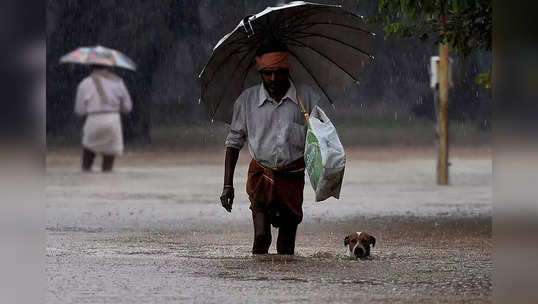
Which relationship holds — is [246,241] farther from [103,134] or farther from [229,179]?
[103,134]

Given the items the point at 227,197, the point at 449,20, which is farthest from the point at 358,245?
the point at 449,20

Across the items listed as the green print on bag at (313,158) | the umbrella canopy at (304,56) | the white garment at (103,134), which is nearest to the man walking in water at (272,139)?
the green print on bag at (313,158)

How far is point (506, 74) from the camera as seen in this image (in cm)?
796

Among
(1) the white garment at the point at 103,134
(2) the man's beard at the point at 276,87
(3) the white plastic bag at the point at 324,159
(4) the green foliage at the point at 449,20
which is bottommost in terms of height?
(1) the white garment at the point at 103,134

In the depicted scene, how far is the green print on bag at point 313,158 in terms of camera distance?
10.9 m

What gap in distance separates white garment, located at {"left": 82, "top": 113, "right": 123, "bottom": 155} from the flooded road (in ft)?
1.76

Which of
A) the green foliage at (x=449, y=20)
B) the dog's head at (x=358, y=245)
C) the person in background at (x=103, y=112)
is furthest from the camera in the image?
the person in background at (x=103, y=112)

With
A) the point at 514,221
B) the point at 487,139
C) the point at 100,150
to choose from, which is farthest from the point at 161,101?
the point at 514,221

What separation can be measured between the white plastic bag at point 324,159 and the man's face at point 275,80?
49 centimetres

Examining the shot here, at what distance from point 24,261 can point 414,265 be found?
3701 mm

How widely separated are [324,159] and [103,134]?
17470 millimetres

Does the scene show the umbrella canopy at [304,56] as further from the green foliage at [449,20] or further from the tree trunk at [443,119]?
the tree trunk at [443,119]

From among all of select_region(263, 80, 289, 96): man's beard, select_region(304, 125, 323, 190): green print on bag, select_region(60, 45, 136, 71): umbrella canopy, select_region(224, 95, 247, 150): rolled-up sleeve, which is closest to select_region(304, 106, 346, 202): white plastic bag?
select_region(304, 125, 323, 190): green print on bag

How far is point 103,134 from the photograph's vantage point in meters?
28.0
